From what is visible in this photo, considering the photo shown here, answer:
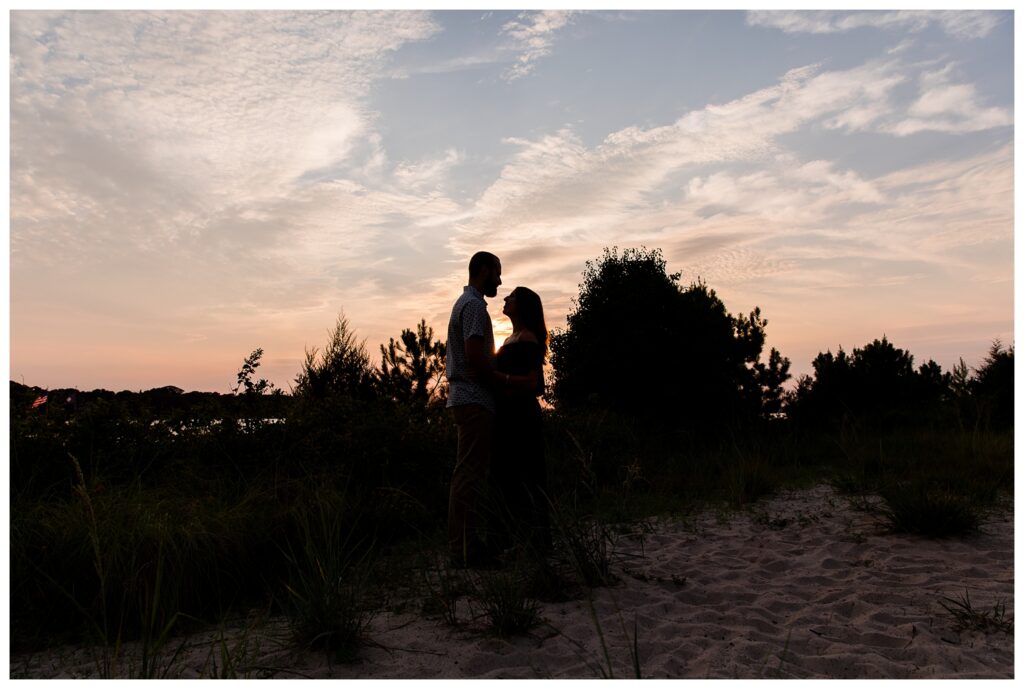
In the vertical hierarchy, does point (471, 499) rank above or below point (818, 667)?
above

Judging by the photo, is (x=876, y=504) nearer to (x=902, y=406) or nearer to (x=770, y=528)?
(x=770, y=528)

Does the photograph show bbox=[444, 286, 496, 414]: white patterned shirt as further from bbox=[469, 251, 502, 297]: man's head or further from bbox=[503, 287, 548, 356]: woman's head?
bbox=[503, 287, 548, 356]: woman's head

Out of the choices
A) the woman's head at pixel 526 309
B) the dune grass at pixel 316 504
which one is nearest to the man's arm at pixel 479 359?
the woman's head at pixel 526 309

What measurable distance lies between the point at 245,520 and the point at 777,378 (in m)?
13.3

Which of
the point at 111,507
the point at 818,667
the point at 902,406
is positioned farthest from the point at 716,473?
the point at 902,406

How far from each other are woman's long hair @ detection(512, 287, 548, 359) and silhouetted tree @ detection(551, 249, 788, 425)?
25.1 ft

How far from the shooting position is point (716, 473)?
9180mm

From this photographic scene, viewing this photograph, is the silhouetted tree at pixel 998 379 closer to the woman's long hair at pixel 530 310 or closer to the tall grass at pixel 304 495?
the tall grass at pixel 304 495

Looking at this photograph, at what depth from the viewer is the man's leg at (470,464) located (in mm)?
4910

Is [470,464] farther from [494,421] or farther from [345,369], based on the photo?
[345,369]

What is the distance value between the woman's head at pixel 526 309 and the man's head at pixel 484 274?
0.44ft

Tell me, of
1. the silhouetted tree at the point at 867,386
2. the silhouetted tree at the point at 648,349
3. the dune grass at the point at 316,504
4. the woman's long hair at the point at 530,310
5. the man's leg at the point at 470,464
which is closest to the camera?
the dune grass at the point at 316,504

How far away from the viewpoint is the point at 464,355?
493cm

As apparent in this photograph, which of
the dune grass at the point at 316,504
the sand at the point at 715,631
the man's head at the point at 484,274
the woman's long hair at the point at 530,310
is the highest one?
the man's head at the point at 484,274
